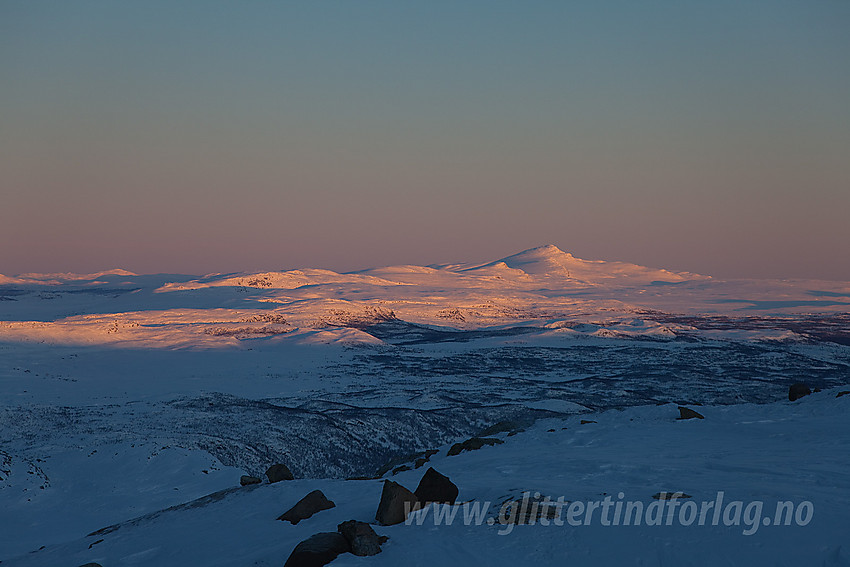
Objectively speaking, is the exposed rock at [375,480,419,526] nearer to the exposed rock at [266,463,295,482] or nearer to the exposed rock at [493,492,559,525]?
the exposed rock at [493,492,559,525]

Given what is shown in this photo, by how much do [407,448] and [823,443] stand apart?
29.2 meters

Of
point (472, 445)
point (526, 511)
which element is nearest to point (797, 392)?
point (472, 445)

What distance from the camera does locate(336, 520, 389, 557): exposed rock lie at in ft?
32.3

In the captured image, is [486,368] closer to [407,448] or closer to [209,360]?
[209,360]

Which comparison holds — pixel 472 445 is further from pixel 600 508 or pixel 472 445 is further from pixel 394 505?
pixel 600 508

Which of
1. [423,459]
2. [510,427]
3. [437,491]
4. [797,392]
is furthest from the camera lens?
[510,427]

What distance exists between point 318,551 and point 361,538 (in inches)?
24.0

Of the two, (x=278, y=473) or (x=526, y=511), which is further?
(x=278, y=473)

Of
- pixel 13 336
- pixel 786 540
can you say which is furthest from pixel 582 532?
pixel 13 336

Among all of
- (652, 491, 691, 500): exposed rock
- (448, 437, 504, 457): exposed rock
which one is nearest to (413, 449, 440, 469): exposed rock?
(448, 437, 504, 457): exposed rock

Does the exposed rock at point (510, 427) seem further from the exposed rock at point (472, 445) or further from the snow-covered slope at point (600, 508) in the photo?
the snow-covered slope at point (600, 508)

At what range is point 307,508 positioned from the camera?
1295 centimetres

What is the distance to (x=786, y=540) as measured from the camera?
29.8 ft

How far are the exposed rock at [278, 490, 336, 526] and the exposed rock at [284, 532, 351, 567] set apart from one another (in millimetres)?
2789
